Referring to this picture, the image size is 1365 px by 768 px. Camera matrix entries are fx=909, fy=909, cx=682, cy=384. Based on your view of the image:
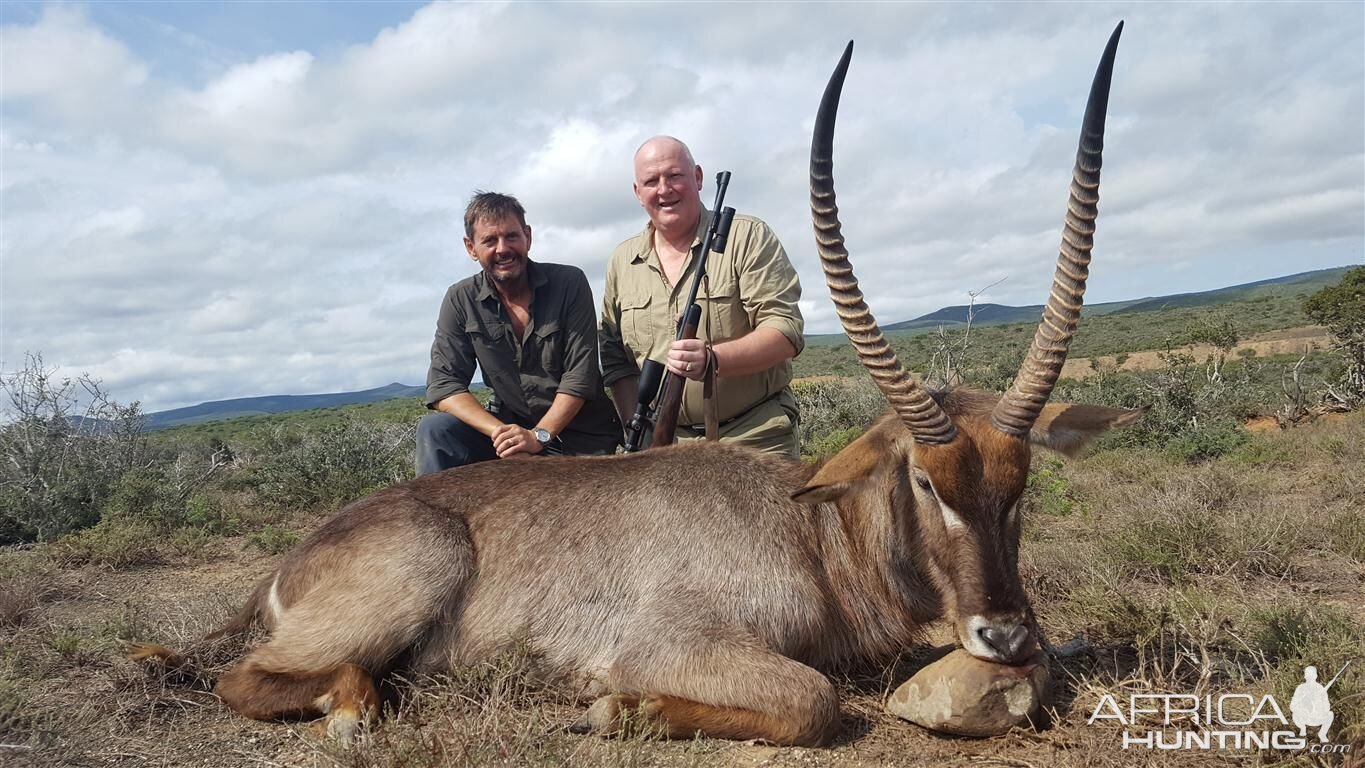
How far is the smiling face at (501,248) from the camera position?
23.5 feet

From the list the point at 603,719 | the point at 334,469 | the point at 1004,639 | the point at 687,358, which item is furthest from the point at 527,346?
the point at 334,469

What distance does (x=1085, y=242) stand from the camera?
4.06 metres

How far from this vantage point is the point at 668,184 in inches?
279

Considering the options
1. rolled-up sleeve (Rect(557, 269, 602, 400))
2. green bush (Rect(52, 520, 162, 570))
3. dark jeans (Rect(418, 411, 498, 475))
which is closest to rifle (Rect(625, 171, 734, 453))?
rolled-up sleeve (Rect(557, 269, 602, 400))

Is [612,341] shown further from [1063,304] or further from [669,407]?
[1063,304]

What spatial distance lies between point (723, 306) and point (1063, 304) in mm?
3230

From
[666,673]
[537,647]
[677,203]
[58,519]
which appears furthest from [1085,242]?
[58,519]

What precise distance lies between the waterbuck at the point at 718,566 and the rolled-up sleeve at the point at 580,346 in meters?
2.24

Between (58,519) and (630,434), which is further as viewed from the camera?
(58,519)

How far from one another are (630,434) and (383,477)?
7178mm

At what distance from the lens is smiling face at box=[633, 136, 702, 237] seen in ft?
23.3

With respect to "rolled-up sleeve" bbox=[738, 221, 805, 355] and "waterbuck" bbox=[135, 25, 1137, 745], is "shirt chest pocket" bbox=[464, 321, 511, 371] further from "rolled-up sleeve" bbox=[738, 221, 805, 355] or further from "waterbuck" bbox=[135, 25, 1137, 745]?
"waterbuck" bbox=[135, 25, 1137, 745]

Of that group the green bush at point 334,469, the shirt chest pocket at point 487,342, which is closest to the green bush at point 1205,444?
the shirt chest pocket at point 487,342

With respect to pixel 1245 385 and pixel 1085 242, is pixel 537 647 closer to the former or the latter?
pixel 1085 242
